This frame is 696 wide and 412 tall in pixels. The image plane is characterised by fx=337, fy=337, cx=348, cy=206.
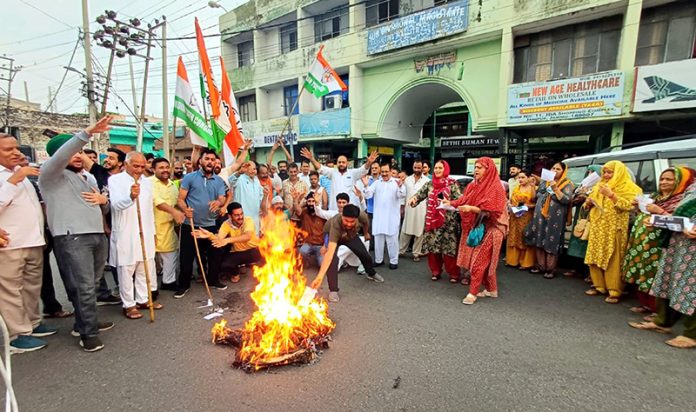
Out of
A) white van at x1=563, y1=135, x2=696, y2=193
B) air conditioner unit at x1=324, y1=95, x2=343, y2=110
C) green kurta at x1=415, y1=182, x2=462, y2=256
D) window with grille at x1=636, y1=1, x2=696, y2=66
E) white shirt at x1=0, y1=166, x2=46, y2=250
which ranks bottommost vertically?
green kurta at x1=415, y1=182, x2=462, y2=256

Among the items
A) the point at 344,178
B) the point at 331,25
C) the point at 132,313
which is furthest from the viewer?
the point at 331,25

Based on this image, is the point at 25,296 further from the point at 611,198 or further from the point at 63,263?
the point at 611,198

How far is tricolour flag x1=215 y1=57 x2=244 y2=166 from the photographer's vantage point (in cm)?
491

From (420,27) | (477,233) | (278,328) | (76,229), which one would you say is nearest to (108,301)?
(76,229)

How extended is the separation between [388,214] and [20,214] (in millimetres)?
4639

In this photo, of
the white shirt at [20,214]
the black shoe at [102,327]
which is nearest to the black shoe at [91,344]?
the black shoe at [102,327]

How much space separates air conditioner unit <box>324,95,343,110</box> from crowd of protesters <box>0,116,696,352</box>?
10.3m

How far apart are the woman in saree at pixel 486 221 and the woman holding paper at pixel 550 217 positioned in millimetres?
1284

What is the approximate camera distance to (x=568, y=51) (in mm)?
10555

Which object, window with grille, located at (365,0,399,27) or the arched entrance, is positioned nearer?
the arched entrance

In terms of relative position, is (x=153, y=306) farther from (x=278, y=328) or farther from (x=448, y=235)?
(x=448, y=235)

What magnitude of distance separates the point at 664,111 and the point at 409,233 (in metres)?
8.03

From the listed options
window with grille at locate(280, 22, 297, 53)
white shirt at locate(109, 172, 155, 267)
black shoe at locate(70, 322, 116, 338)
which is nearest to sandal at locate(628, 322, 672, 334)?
white shirt at locate(109, 172, 155, 267)

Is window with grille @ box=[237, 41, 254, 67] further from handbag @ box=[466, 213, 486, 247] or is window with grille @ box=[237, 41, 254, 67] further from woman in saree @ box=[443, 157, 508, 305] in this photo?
handbag @ box=[466, 213, 486, 247]
